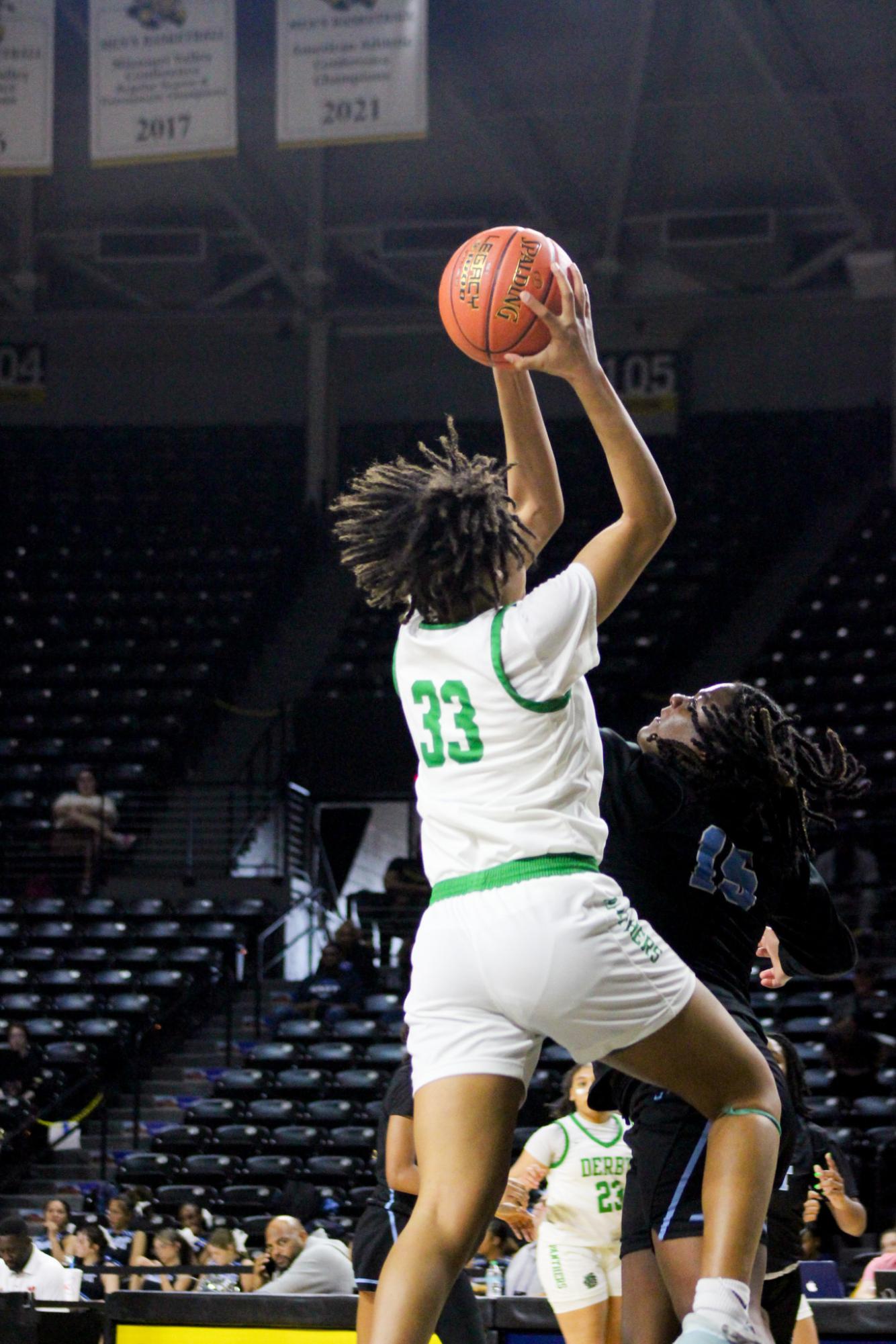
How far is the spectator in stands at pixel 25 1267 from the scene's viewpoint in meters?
7.89

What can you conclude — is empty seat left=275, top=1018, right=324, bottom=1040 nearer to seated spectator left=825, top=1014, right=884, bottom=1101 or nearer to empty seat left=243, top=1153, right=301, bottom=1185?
empty seat left=243, top=1153, right=301, bottom=1185

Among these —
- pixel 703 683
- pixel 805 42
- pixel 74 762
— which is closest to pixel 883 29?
pixel 805 42

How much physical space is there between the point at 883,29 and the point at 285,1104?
1089cm

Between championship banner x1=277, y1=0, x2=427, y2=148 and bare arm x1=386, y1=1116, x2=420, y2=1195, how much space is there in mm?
9758

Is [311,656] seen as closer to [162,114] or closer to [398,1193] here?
[162,114]

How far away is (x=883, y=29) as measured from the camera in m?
15.6

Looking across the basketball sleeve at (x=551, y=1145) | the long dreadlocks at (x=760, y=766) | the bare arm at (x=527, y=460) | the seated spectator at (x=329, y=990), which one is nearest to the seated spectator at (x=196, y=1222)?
the seated spectator at (x=329, y=990)

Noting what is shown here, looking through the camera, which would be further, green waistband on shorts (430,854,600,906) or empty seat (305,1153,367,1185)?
empty seat (305,1153,367,1185)

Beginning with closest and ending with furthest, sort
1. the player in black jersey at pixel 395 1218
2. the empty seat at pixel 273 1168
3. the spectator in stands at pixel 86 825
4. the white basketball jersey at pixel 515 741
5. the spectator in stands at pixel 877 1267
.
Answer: the white basketball jersey at pixel 515 741
the player in black jersey at pixel 395 1218
the spectator in stands at pixel 877 1267
the empty seat at pixel 273 1168
the spectator in stands at pixel 86 825

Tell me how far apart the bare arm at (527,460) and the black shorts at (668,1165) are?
1.07m

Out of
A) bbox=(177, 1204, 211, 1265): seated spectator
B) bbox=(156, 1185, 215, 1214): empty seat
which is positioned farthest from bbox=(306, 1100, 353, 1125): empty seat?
bbox=(177, 1204, 211, 1265): seated spectator

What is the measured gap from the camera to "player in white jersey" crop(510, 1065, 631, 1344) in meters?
5.61

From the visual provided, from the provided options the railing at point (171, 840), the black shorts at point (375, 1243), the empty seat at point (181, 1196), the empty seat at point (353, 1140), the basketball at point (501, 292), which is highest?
the railing at point (171, 840)

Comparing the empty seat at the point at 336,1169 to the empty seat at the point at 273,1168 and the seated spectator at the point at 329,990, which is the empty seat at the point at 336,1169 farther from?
the seated spectator at the point at 329,990
